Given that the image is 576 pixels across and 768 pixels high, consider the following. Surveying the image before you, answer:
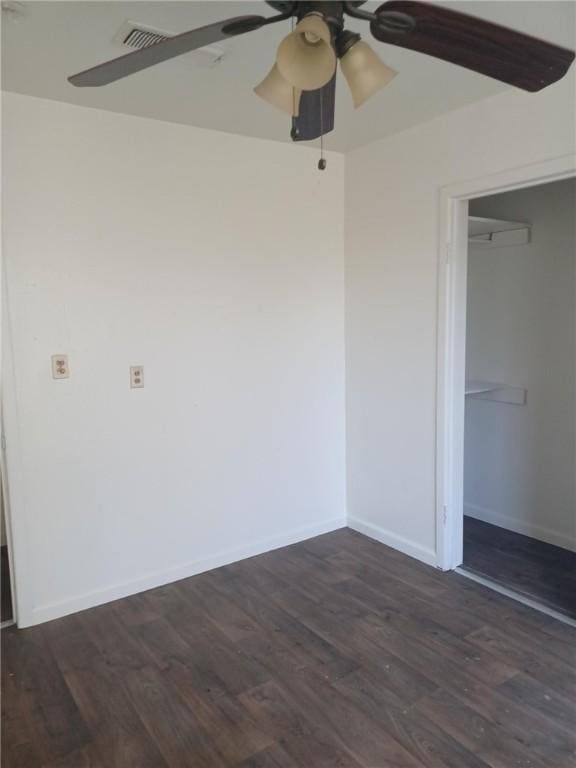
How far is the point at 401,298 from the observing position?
317 cm

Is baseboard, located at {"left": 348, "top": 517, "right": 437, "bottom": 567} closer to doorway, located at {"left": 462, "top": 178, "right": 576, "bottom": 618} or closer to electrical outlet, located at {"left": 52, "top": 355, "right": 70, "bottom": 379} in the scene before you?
doorway, located at {"left": 462, "top": 178, "right": 576, "bottom": 618}

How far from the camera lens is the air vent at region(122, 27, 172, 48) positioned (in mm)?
1868

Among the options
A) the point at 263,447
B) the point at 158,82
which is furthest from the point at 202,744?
the point at 158,82

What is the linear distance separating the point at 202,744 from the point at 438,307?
2264 mm

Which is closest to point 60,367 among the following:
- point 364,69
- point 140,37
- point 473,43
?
point 140,37

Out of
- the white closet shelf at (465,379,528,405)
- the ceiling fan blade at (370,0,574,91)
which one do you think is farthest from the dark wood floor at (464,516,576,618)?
the ceiling fan blade at (370,0,574,91)

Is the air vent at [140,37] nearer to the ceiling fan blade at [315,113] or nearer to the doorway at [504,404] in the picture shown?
the ceiling fan blade at [315,113]

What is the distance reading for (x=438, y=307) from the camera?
295cm

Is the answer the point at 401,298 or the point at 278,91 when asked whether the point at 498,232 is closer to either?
the point at 401,298

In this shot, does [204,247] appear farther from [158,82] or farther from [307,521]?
[307,521]

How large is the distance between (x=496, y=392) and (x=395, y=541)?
1195mm

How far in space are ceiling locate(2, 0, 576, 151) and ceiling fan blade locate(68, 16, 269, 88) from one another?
1.31ft

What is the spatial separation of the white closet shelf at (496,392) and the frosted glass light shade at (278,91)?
225 cm

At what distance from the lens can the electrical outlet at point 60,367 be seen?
2588 mm
